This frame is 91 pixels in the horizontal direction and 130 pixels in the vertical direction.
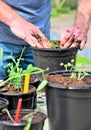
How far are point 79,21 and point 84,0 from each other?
1.02 ft

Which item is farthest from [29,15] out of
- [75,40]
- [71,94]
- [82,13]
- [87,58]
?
[87,58]

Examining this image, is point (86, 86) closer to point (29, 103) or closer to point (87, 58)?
point (29, 103)

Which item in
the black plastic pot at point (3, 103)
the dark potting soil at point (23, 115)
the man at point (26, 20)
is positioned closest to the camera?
the dark potting soil at point (23, 115)

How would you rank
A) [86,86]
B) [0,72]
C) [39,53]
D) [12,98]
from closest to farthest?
1. [86,86]
2. [12,98]
3. [39,53]
4. [0,72]

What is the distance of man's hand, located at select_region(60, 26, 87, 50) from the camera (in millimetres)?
2660

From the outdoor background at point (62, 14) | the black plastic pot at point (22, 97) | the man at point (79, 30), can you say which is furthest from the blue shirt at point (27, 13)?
the outdoor background at point (62, 14)

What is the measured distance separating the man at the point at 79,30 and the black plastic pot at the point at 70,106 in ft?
2.18

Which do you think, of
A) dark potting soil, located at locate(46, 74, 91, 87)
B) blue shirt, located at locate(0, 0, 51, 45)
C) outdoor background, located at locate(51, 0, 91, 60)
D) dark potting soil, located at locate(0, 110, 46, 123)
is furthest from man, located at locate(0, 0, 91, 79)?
outdoor background, located at locate(51, 0, 91, 60)

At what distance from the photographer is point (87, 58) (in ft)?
16.6

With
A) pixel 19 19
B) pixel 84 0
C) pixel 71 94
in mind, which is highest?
pixel 84 0

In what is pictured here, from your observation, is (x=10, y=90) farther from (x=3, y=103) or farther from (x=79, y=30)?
(x=79, y=30)

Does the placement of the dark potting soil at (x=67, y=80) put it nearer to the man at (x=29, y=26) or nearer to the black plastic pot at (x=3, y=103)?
the black plastic pot at (x=3, y=103)

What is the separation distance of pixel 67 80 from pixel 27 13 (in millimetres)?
1166

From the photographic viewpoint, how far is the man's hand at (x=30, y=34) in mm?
2588
